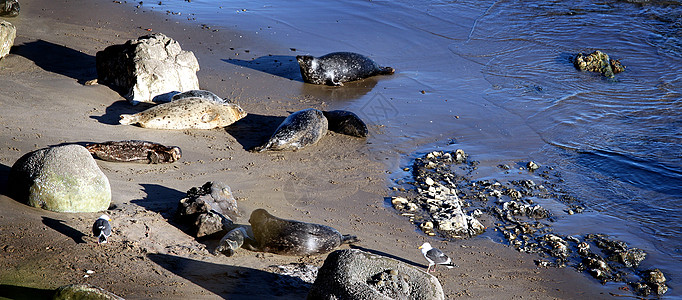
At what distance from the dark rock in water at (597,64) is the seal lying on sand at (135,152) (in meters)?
8.46

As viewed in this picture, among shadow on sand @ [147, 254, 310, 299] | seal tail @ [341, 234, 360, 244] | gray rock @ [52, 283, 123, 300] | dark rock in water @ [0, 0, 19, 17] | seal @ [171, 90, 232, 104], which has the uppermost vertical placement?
dark rock in water @ [0, 0, 19, 17]

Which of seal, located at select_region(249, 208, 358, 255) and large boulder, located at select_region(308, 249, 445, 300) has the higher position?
large boulder, located at select_region(308, 249, 445, 300)

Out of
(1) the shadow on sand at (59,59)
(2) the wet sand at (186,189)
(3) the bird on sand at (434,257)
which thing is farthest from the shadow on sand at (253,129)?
(3) the bird on sand at (434,257)

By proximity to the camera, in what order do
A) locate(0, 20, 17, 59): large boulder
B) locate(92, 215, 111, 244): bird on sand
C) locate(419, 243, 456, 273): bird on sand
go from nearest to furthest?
locate(92, 215, 111, 244): bird on sand < locate(419, 243, 456, 273): bird on sand < locate(0, 20, 17, 59): large boulder

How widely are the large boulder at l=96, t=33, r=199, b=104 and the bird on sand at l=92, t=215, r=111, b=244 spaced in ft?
13.7

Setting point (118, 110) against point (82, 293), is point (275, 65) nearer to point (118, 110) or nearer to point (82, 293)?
point (118, 110)

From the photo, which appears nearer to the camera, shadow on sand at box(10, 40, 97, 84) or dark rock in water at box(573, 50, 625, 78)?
shadow on sand at box(10, 40, 97, 84)

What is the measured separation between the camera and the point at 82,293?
4176 mm

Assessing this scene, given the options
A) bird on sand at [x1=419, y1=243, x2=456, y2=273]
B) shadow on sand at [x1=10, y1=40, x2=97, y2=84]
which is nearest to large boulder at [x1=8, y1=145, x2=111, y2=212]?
bird on sand at [x1=419, y1=243, x2=456, y2=273]

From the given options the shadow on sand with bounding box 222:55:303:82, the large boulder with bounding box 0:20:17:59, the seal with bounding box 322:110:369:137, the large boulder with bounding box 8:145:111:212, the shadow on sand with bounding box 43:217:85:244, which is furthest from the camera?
the shadow on sand with bounding box 222:55:303:82

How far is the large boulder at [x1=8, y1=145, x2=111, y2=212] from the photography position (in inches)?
214

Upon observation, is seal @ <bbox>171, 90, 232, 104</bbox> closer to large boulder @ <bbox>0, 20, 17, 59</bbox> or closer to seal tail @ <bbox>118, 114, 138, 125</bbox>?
seal tail @ <bbox>118, 114, 138, 125</bbox>

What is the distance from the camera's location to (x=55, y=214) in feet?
17.8

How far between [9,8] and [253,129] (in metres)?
7.11
